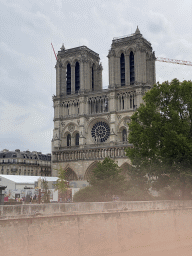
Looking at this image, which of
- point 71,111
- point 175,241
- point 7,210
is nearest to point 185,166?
point 175,241

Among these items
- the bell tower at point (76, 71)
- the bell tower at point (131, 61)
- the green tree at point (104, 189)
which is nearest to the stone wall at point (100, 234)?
the green tree at point (104, 189)

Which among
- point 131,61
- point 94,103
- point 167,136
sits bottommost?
point 167,136

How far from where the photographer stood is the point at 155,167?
34.0 meters

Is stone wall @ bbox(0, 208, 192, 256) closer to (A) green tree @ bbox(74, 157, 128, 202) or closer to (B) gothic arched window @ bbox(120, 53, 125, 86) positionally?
(A) green tree @ bbox(74, 157, 128, 202)

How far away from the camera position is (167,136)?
32.6 meters

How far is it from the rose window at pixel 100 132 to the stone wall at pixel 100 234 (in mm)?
45746

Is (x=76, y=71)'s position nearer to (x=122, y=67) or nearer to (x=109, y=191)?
(x=122, y=67)

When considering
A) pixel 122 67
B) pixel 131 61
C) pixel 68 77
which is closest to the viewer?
pixel 131 61

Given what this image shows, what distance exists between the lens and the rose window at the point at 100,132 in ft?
244

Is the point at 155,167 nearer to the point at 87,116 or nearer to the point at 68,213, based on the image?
the point at 68,213

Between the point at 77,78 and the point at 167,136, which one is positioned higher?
the point at 77,78

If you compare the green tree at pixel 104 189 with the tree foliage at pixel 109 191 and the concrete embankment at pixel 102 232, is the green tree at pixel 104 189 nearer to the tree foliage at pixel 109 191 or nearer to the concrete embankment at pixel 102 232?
the tree foliage at pixel 109 191

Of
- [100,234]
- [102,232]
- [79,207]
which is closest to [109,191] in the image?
[102,232]

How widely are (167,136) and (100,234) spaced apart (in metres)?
12.5
